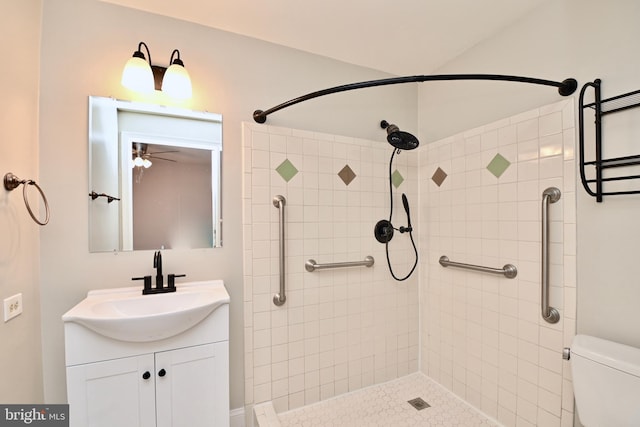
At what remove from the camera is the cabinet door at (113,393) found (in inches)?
48.5

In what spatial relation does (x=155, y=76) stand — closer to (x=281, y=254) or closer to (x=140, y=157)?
(x=140, y=157)

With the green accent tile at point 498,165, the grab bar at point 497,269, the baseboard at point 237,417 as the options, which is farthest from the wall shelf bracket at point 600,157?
the baseboard at point 237,417

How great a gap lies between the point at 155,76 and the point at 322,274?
160 centimetres

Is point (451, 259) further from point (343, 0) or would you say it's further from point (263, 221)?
point (343, 0)

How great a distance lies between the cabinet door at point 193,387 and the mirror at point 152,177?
1.96ft

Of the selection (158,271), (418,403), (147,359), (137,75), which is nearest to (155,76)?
(137,75)

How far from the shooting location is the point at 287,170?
1.89m

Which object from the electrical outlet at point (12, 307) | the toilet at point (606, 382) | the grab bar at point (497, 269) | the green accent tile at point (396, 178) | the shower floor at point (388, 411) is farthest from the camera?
the green accent tile at point (396, 178)

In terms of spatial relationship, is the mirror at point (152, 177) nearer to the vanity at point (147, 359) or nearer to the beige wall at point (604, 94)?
the vanity at point (147, 359)

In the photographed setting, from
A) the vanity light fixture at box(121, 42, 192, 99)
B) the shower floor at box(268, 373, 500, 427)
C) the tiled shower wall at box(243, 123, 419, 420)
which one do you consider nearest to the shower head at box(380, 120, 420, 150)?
the tiled shower wall at box(243, 123, 419, 420)

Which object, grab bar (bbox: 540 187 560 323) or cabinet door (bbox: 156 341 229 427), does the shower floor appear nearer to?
cabinet door (bbox: 156 341 229 427)

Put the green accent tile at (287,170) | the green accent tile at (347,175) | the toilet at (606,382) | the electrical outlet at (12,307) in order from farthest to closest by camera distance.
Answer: the green accent tile at (347,175)
the green accent tile at (287,170)
the electrical outlet at (12,307)
the toilet at (606,382)

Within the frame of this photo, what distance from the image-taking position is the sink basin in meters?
1.21

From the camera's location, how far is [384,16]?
1.65 meters
